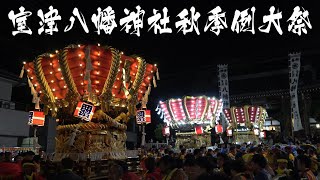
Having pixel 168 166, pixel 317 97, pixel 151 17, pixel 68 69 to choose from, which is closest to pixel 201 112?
pixel 151 17

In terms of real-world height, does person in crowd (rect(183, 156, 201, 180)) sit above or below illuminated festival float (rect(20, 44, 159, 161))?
below

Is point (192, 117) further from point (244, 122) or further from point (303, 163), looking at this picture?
point (303, 163)

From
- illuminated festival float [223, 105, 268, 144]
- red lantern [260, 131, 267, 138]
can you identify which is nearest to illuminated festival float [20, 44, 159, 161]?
illuminated festival float [223, 105, 268, 144]

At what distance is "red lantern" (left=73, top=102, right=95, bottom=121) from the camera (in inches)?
311

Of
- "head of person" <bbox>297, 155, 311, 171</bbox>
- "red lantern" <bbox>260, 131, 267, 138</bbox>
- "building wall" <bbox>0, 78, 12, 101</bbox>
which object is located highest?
"building wall" <bbox>0, 78, 12, 101</bbox>

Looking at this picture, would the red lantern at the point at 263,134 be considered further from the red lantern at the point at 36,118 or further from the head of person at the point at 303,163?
the head of person at the point at 303,163

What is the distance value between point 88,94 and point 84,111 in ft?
1.70

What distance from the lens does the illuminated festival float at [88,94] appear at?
8.08 m

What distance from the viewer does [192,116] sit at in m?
18.3

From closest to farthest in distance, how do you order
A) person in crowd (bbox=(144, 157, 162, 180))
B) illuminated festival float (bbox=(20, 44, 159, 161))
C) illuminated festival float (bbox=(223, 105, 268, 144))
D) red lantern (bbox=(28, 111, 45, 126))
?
person in crowd (bbox=(144, 157, 162, 180))
illuminated festival float (bbox=(20, 44, 159, 161))
red lantern (bbox=(28, 111, 45, 126))
illuminated festival float (bbox=(223, 105, 268, 144))

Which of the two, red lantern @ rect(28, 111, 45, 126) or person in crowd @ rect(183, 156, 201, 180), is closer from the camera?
person in crowd @ rect(183, 156, 201, 180)

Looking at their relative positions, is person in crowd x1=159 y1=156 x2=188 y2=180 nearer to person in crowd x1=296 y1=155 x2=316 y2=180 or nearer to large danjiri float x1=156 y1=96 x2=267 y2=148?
person in crowd x1=296 y1=155 x2=316 y2=180

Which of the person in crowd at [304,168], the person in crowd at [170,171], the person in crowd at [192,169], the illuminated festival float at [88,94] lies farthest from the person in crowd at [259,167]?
the illuminated festival float at [88,94]

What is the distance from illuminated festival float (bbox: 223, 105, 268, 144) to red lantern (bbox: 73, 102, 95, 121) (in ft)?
52.3
